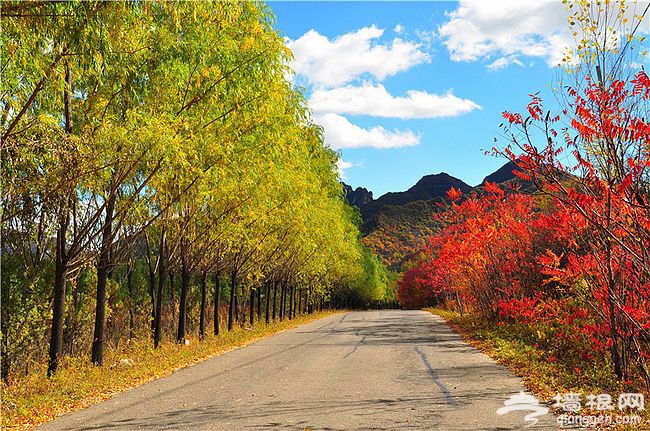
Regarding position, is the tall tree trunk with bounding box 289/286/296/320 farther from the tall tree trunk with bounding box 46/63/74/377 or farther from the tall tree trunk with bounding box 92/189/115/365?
the tall tree trunk with bounding box 46/63/74/377

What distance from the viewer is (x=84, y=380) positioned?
10.4 meters

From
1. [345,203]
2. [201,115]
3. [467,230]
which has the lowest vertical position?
[467,230]

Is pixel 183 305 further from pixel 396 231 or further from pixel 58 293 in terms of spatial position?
pixel 396 231

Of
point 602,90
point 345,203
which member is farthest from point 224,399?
point 345,203

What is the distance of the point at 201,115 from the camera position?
37.6ft

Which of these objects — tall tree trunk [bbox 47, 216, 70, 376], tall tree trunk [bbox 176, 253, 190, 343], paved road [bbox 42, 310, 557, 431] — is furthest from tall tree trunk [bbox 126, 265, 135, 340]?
tall tree trunk [bbox 47, 216, 70, 376]

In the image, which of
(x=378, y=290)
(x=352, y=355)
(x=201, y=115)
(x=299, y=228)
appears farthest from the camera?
(x=378, y=290)

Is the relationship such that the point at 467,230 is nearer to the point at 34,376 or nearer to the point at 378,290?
the point at 34,376

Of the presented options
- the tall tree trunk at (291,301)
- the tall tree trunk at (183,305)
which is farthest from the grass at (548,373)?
the tall tree trunk at (291,301)

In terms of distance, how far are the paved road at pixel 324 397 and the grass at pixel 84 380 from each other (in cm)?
43

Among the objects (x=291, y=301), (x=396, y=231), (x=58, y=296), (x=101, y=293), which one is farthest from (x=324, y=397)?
(x=396, y=231)

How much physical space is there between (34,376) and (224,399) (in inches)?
171

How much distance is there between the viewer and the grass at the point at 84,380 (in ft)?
26.4

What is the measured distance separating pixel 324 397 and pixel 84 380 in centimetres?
493
